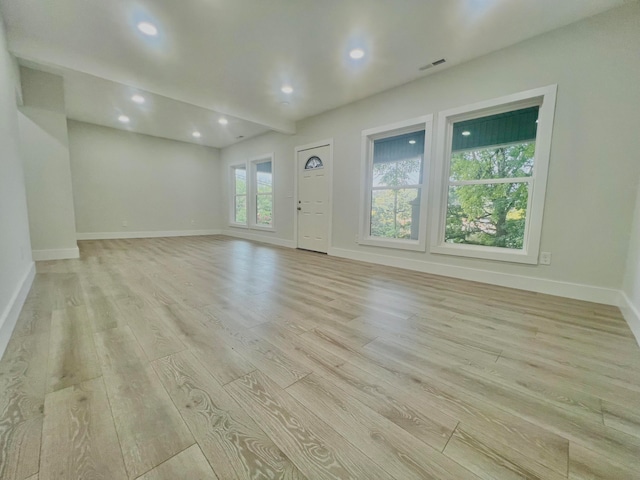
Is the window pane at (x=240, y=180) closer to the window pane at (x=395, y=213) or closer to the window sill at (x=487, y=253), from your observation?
the window pane at (x=395, y=213)

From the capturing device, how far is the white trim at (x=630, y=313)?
5.63 feet

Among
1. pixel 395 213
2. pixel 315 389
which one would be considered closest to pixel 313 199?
pixel 395 213

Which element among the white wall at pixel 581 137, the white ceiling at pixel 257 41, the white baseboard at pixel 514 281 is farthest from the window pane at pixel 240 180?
the white wall at pixel 581 137

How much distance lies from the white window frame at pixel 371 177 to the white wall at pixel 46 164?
4.24m

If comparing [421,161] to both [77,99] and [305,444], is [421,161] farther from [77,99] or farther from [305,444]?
[77,99]

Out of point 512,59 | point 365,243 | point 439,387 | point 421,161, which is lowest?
point 439,387

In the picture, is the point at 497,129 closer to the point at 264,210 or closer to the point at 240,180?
the point at 264,210

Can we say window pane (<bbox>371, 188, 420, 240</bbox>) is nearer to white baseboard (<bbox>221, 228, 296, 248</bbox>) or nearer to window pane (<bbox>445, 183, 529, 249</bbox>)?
window pane (<bbox>445, 183, 529, 249</bbox>)

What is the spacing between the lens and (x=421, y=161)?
139 inches

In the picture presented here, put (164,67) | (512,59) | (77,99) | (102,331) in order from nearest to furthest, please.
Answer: (102,331), (512,59), (164,67), (77,99)

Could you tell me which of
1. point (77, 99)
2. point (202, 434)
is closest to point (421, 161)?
point (202, 434)

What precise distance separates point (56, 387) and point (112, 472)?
2.12 ft

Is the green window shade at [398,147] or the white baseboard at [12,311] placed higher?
the green window shade at [398,147]

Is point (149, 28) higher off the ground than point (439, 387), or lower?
higher
